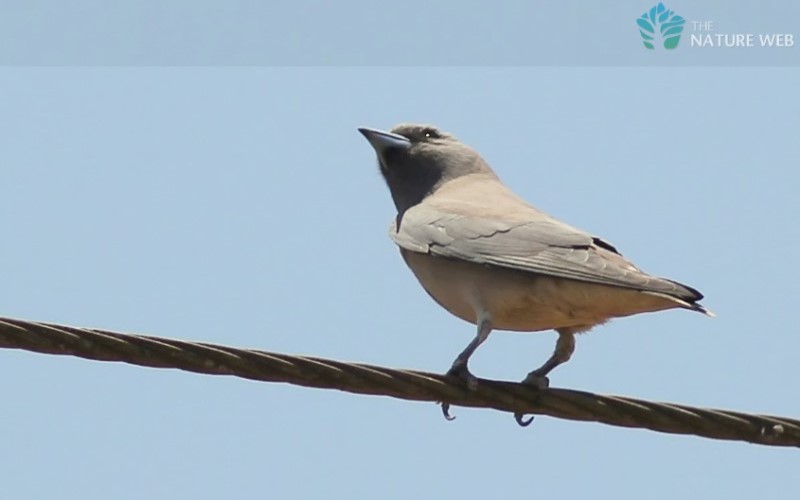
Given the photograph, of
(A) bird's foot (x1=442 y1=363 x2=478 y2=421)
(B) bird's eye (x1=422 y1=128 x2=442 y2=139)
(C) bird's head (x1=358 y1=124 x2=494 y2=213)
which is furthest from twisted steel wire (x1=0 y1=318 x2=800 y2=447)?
(B) bird's eye (x1=422 y1=128 x2=442 y2=139)

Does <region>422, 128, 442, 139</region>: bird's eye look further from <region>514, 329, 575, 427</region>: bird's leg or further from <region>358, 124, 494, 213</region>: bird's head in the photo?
<region>514, 329, 575, 427</region>: bird's leg

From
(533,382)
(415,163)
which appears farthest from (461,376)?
(415,163)

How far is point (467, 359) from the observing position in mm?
6977

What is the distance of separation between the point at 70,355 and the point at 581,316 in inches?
121

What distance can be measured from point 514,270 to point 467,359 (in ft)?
2.05

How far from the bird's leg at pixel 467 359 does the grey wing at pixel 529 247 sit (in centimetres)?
33

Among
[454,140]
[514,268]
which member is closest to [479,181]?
[454,140]

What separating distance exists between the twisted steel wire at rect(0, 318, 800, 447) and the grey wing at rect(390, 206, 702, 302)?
84 centimetres

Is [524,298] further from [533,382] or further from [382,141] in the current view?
[382,141]

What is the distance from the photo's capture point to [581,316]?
719 cm

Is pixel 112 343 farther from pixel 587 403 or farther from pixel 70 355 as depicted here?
pixel 587 403

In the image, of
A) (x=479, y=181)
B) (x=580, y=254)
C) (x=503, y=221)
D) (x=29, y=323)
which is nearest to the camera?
(x=29, y=323)

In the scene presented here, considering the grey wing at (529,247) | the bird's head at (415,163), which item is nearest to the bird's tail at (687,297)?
the grey wing at (529,247)

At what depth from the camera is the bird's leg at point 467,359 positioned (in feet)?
20.7
